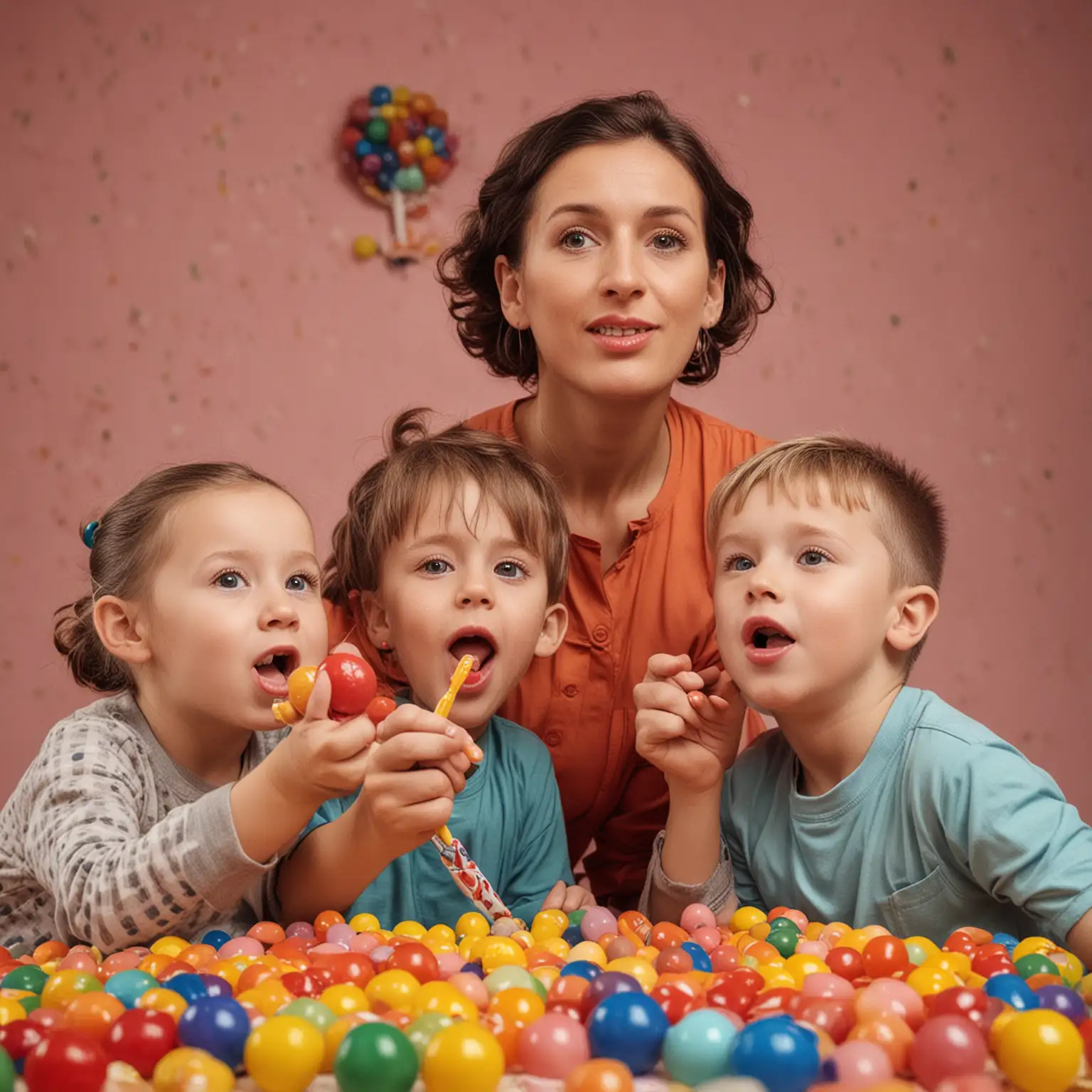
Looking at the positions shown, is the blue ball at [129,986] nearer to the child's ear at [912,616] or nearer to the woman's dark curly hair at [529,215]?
the child's ear at [912,616]

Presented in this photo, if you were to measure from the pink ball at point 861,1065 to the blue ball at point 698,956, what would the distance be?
294 mm

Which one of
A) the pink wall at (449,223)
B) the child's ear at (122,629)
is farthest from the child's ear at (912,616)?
the pink wall at (449,223)

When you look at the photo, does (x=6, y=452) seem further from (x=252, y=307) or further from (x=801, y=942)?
(x=801, y=942)

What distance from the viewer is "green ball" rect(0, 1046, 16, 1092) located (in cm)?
80

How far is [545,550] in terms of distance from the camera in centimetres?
153

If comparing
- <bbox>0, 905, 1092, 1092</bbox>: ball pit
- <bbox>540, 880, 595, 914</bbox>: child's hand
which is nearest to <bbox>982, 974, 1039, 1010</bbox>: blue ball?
<bbox>0, 905, 1092, 1092</bbox>: ball pit

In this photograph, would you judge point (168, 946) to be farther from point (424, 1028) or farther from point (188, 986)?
point (424, 1028)

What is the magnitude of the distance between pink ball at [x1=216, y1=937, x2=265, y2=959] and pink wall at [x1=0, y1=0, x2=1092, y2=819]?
1.71 meters

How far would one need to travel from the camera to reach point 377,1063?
787 millimetres

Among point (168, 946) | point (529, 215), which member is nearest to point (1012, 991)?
point (168, 946)

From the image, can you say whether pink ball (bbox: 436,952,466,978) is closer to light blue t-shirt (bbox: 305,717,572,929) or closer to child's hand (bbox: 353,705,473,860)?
child's hand (bbox: 353,705,473,860)

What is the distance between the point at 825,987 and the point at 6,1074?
56 cm

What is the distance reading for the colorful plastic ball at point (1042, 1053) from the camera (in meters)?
0.81

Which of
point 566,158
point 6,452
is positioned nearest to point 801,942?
point 566,158
